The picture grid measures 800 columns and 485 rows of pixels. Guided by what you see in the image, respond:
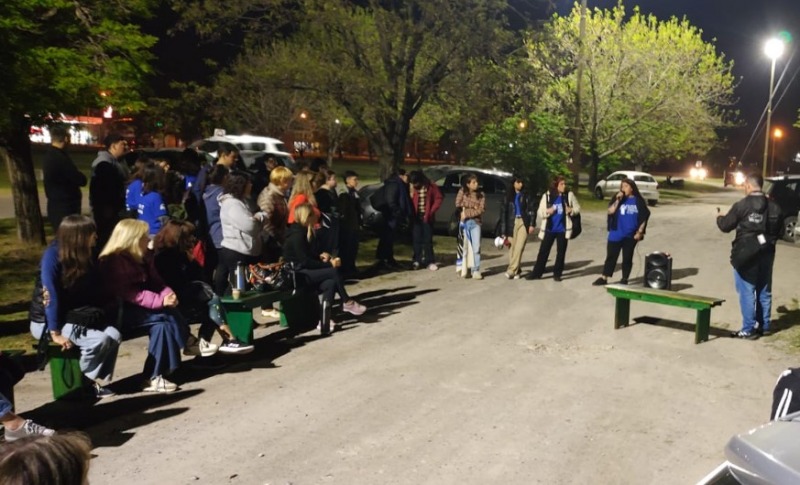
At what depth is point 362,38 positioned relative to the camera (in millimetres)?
19703

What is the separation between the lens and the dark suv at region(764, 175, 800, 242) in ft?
69.1

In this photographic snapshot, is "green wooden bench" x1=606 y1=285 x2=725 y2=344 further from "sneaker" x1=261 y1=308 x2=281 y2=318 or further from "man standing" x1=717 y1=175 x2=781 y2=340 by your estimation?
"sneaker" x1=261 y1=308 x2=281 y2=318

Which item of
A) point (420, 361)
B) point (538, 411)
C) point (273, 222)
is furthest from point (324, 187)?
point (538, 411)

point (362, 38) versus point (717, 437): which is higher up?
point (362, 38)

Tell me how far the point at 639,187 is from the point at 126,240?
3326 cm

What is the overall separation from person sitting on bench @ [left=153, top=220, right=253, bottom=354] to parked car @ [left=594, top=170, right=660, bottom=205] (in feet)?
103

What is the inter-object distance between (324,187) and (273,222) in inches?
78.0

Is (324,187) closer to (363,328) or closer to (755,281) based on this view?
(363,328)

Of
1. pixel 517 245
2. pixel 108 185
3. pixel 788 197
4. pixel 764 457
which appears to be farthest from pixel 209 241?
pixel 788 197

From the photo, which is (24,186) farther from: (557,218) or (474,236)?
(557,218)

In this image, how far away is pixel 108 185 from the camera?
10094 millimetres

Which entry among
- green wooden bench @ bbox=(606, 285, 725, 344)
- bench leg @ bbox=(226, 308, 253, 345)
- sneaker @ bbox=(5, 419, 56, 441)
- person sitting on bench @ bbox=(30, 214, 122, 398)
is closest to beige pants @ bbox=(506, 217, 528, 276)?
green wooden bench @ bbox=(606, 285, 725, 344)

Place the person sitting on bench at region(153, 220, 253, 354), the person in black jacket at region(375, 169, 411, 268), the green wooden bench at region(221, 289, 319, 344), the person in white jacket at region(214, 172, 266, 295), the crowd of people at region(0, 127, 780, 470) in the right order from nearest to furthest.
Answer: the crowd of people at region(0, 127, 780, 470) → the person sitting on bench at region(153, 220, 253, 354) → the green wooden bench at region(221, 289, 319, 344) → the person in white jacket at region(214, 172, 266, 295) → the person in black jacket at region(375, 169, 411, 268)

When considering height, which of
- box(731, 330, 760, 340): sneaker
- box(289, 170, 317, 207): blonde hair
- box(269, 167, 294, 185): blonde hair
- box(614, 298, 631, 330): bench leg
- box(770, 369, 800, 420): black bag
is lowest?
box(731, 330, 760, 340): sneaker
